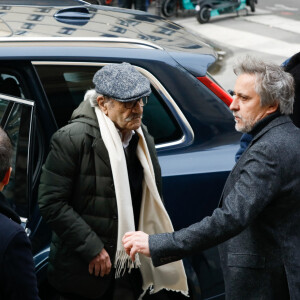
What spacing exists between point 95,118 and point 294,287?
46.0 inches

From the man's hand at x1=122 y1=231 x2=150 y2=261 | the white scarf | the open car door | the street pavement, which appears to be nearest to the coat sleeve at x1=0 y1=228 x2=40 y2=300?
the man's hand at x1=122 y1=231 x2=150 y2=261

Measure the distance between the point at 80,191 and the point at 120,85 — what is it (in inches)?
20.7

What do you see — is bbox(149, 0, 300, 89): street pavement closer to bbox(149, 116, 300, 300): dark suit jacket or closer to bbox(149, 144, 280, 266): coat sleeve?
bbox(149, 116, 300, 300): dark suit jacket

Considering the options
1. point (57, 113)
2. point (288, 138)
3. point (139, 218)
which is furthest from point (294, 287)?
point (57, 113)

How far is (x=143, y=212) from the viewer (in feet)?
10.8

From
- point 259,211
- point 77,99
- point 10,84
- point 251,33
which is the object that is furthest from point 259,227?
point 251,33

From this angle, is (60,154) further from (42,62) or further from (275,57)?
(275,57)

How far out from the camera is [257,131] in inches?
111

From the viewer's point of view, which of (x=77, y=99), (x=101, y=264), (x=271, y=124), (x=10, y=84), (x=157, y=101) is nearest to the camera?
(x=271, y=124)

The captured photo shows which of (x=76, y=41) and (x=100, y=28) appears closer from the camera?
(x=76, y=41)

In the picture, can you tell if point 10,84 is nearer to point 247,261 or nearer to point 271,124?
point 271,124

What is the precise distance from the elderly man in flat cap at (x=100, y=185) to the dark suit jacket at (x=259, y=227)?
0.43 meters

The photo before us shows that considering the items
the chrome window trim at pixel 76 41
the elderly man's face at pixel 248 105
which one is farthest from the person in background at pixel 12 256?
the chrome window trim at pixel 76 41

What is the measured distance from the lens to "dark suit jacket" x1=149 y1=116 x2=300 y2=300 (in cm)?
267
